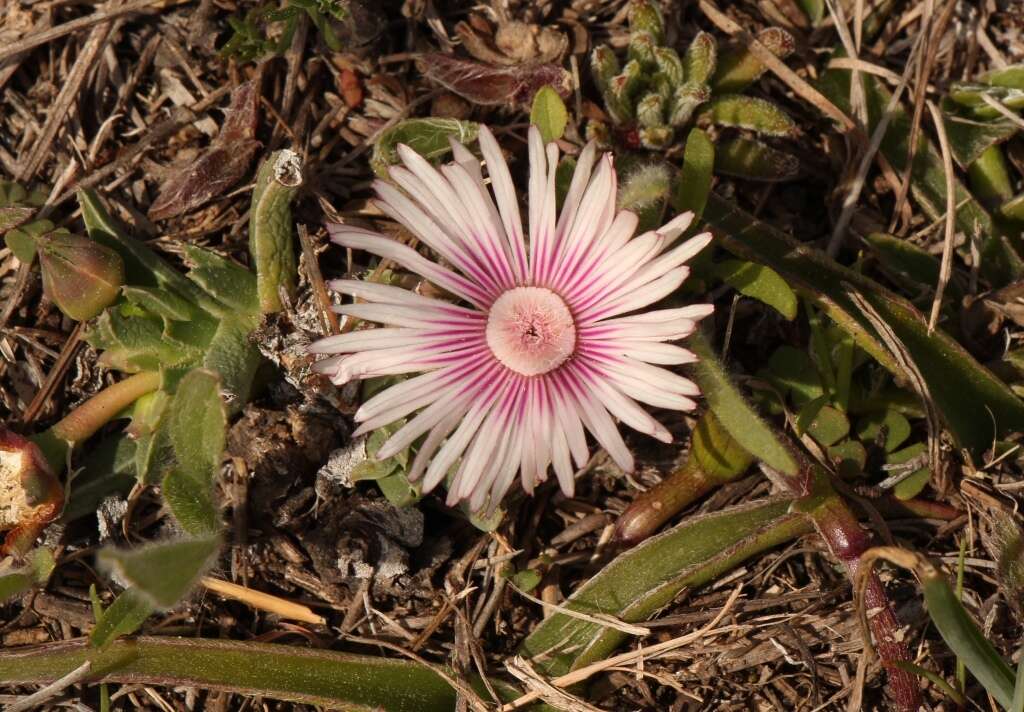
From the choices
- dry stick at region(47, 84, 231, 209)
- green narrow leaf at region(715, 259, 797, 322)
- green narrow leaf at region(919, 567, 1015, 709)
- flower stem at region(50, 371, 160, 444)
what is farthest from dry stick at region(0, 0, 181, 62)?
green narrow leaf at region(919, 567, 1015, 709)

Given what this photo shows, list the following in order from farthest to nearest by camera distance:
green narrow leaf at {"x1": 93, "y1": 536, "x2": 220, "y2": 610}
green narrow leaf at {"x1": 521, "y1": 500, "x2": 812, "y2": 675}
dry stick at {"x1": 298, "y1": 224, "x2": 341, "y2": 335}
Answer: dry stick at {"x1": 298, "y1": 224, "x2": 341, "y2": 335}, green narrow leaf at {"x1": 521, "y1": 500, "x2": 812, "y2": 675}, green narrow leaf at {"x1": 93, "y1": 536, "x2": 220, "y2": 610}

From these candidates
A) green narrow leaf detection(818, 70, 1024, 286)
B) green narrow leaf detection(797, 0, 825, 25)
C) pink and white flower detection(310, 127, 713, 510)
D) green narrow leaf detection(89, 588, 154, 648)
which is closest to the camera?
pink and white flower detection(310, 127, 713, 510)

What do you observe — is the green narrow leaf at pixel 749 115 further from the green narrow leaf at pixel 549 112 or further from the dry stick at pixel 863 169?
the green narrow leaf at pixel 549 112

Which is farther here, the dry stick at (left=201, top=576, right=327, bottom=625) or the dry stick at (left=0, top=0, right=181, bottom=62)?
the dry stick at (left=0, top=0, right=181, bottom=62)

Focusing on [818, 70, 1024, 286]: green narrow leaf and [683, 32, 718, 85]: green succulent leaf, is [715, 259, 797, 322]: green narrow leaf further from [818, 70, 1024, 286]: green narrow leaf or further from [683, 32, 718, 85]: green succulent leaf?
[818, 70, 1024, 286]: green narrow leaf

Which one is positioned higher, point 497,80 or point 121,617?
point 497,80

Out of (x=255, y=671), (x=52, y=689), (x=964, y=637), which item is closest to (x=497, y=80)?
(x=255, y=671)

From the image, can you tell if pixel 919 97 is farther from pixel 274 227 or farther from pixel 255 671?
pixel 255 671
